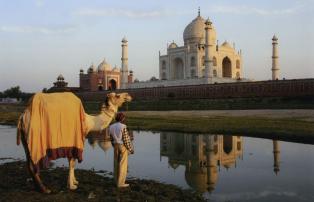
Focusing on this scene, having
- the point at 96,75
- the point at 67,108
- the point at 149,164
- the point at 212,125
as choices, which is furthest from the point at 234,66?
the point at 67,108

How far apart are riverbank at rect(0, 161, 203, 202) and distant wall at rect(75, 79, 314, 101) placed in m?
25.8

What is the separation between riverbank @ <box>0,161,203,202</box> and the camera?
597 centimetres

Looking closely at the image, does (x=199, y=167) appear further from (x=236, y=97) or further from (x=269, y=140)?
(x=236, y=97)

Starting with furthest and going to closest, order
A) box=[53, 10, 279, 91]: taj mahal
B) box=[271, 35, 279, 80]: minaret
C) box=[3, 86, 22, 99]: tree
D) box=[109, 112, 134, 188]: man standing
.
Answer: box=[3, 86, 22, 99]: tree, box=[53, 10, 279, 91]: taj mahal, box=[271, 35, 279, 80]: minaret, box=[109, 112, 134, 188]: man standing

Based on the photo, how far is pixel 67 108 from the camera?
648cm

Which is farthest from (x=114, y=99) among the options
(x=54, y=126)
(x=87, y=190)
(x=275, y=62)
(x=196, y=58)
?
(x=196, y=58)

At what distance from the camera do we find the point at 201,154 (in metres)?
11.2

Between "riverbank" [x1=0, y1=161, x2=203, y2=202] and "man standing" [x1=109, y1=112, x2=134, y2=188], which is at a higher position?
"man standing" [x1=109, y1=112, x2=134, y2=188]

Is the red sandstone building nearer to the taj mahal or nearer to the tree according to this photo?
the taj mahal

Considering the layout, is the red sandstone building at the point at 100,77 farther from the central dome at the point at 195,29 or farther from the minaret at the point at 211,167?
the minaret at the point at 211,167

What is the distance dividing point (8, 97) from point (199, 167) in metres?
79.0

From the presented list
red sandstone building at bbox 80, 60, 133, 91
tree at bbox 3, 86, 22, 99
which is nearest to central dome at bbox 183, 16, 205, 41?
red sandstone building at bbox 80, 60, 133, 91

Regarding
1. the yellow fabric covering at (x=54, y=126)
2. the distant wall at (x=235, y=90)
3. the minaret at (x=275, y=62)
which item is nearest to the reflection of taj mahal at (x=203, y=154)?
the yellow fabric covering at (x=54, y=126)

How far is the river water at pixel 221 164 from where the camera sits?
7.05 metres
